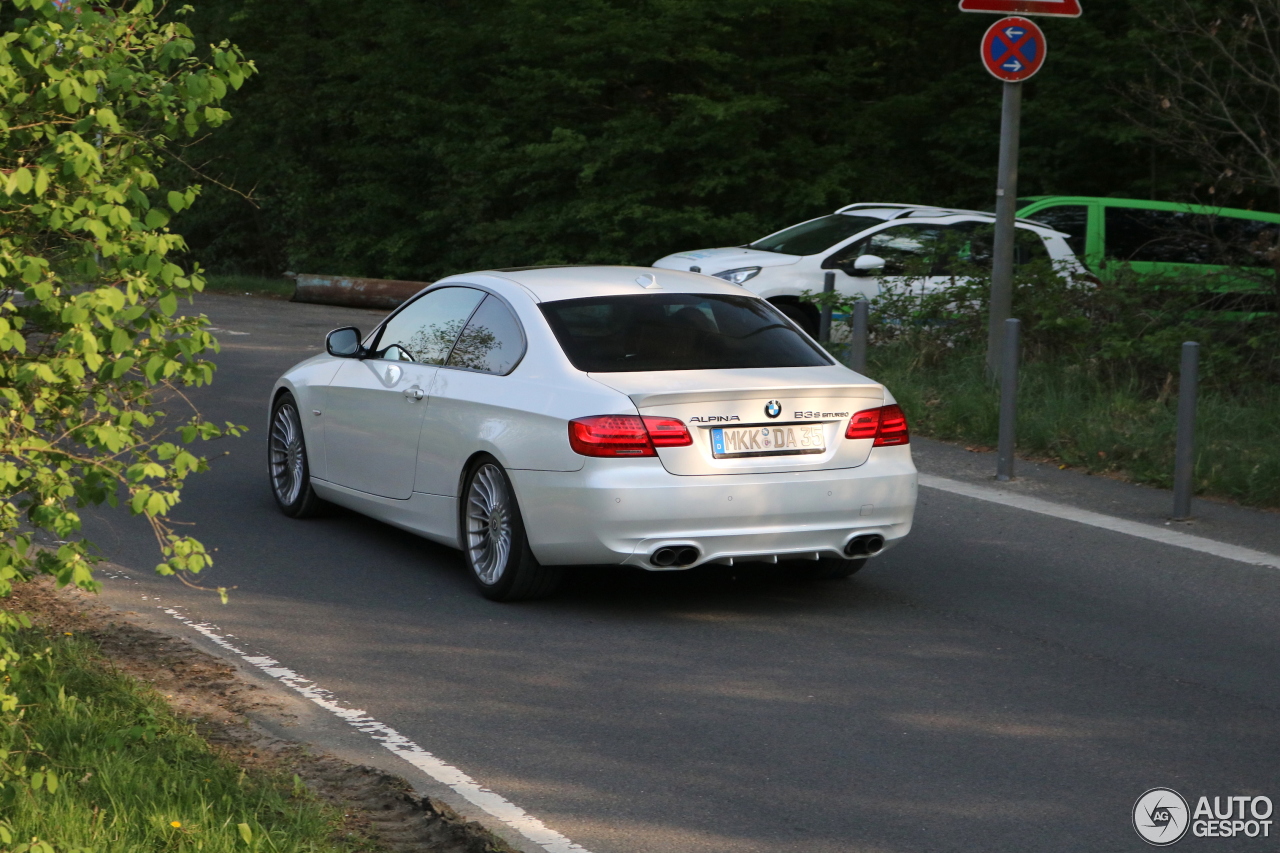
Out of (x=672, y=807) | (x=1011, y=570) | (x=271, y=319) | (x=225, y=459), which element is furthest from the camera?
(x=271, y=319)

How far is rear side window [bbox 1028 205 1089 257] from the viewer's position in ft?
63.0

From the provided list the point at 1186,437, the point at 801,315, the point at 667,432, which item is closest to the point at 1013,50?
the point at 1186,437

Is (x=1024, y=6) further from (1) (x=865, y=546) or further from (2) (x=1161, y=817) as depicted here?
(2) (x=1161, y=817)

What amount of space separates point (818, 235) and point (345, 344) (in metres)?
9.99

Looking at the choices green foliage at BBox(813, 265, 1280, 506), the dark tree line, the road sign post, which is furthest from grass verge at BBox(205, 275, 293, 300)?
the road sign post

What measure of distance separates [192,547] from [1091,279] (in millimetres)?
11466

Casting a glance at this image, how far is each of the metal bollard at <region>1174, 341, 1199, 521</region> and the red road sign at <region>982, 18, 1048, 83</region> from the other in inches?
162

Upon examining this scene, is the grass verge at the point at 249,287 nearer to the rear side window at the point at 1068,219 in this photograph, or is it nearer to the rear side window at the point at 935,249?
the rear side window at the point at 935,249

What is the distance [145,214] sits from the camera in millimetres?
4406

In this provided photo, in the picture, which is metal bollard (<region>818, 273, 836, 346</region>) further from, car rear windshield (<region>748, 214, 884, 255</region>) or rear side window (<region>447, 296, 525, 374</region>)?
rear side window (<region>447, 296, 525, 374</region>)

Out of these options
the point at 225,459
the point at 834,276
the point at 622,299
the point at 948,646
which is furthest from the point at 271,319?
the point at 948,646

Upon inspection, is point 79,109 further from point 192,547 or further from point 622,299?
point 622,299

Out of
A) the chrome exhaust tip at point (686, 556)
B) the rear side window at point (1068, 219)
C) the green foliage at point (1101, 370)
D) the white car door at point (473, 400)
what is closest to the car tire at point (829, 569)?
the chrome exhaust tip at point (686, 556)

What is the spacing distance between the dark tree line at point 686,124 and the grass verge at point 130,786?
21.4 meters
